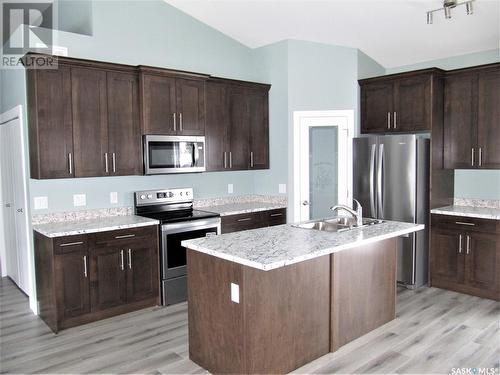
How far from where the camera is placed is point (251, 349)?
2650mm

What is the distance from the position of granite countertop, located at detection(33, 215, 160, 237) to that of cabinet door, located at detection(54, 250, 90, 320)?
0.20 metres

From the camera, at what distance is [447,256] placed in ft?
15.6

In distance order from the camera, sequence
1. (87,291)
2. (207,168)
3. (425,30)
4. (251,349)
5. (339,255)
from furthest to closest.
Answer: (207,168)
(425,30)
(87,291)
(339,255)
(251,349)

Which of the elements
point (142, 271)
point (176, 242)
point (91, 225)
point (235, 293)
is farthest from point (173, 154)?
point (235, 293)

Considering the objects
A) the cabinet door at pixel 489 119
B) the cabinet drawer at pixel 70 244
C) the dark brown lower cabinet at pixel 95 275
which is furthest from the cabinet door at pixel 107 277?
the cabinet door at pixel 489 119

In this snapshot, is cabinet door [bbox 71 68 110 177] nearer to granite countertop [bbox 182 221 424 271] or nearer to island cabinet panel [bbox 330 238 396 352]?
granite countertop [bbox 182 221 424 271]

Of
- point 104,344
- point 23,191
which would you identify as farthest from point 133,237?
point 23,191

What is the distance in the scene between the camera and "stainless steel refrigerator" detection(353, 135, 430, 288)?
187 inches

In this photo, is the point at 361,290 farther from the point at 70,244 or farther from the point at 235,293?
the point at 70,244

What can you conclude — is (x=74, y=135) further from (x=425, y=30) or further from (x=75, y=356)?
(x=425, y=30)

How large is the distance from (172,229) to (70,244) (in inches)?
39.4

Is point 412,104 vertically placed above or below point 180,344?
above

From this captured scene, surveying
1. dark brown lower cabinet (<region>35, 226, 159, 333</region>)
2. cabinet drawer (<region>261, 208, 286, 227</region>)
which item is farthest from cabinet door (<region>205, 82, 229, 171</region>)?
dark brown lower cabinet (<region>35, 226, 159, 333</region>)

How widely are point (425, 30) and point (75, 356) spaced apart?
4803 mm
